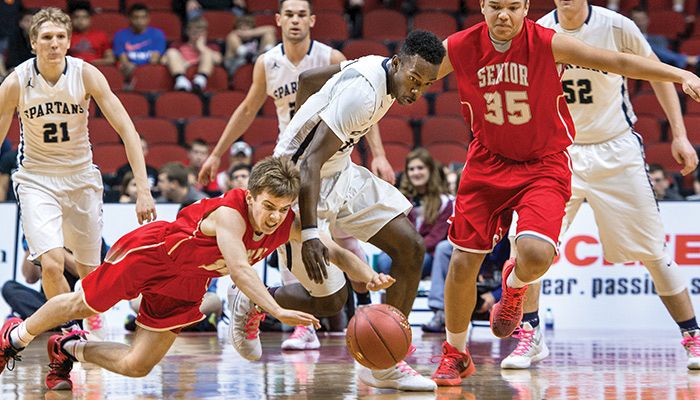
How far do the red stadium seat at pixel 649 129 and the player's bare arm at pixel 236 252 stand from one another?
8.22 metres

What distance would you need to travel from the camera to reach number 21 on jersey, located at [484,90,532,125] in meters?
5.37

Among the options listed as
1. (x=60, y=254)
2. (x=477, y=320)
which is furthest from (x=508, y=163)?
(x=477, y=320)

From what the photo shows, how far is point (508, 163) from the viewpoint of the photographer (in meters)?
5.49

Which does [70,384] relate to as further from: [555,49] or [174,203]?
[174,203]

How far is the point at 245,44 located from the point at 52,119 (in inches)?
265

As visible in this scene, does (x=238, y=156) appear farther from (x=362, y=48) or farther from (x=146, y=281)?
(x=146, y=281)

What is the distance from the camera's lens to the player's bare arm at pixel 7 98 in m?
6.54

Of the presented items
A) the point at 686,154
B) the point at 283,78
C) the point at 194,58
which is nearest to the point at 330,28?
the point at 194,58

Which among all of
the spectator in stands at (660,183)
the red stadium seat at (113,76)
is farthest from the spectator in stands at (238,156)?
the spectator in stands at (660,183)

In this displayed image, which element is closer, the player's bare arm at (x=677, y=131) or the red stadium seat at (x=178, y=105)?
the player's bare arm at (x=677, y=131)

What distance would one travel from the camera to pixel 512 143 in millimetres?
5422

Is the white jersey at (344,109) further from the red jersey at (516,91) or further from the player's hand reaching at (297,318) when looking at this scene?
the player's hand reaching at (297,318)

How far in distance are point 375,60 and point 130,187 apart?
14.7 ft

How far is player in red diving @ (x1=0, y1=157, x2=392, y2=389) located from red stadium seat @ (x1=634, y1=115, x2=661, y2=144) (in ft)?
26.0
